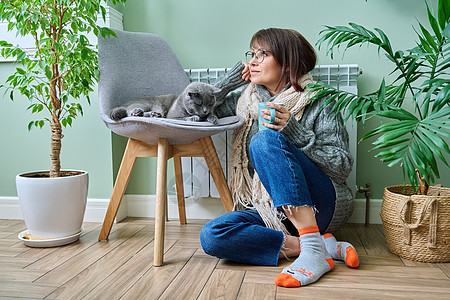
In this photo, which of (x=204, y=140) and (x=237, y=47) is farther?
(x=237, y=47)

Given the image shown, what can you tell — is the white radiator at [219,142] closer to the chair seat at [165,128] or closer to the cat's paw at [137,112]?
the chair seat at [165,128]

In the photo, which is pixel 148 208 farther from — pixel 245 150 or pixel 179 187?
pixel 245 150

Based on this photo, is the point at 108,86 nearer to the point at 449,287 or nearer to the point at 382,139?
the point at 382,139

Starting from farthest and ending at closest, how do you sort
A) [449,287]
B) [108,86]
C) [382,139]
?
1. [108,86]
2. [449,287]
3. [382,139]

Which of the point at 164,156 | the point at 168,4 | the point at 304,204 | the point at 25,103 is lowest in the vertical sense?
the point at 304,204

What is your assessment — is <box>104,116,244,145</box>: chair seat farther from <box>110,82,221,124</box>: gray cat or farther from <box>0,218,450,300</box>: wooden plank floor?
<box>0,218,450,300</box>: wooden plank floor

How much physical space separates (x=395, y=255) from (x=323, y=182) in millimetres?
401

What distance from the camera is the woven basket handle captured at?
4.24 ft

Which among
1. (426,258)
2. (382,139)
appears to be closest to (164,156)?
(382,139)

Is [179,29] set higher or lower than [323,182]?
higher

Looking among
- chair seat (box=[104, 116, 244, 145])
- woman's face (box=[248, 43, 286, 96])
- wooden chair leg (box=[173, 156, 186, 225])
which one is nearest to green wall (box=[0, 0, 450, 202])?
wooden chair leg (box=[173, 156, 186, 225])

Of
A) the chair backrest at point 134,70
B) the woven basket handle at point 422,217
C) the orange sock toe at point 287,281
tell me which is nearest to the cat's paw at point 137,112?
the chair backrest at point 134,70

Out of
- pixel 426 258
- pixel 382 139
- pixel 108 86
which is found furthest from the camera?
pixel 108 86

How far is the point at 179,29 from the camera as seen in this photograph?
76.8 inches
